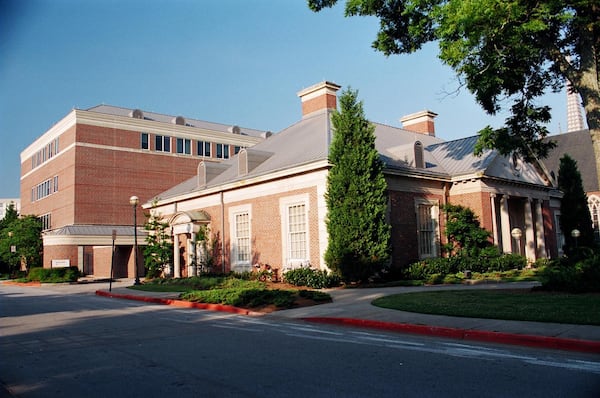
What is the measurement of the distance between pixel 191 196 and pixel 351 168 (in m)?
13.0

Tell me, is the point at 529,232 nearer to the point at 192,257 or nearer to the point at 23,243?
the point at 192,257

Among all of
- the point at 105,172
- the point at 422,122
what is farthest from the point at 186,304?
the point at 105,172

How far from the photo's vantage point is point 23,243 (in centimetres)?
4900

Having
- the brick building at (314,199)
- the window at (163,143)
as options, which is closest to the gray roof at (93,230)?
the window at (163,143)

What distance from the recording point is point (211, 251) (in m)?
28.9

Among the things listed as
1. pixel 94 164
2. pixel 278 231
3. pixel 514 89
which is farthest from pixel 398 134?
pixel 94 164

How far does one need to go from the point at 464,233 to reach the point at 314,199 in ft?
27.6

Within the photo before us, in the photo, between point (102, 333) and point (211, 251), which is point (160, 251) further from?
point (102, 333)

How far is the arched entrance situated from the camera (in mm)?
28922

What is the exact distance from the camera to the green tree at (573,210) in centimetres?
3638

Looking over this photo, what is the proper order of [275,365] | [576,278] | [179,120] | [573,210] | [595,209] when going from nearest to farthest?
[275,365], [576,278], [573,210], [595,209], [179,120]

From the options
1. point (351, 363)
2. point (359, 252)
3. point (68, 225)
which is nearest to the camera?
point (351, 363)

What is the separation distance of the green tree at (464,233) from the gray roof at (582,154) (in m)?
33.1

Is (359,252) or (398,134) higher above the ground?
(398,134)
